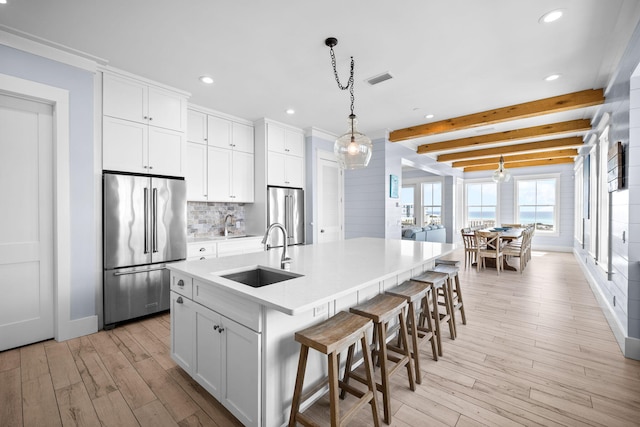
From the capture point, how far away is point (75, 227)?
2834 mm

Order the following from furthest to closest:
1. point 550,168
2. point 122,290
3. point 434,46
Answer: point 550,168 < point 122,290 < point 434,46

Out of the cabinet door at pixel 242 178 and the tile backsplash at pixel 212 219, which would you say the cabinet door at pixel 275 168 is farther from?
the tile backsplash at pixel 212 219

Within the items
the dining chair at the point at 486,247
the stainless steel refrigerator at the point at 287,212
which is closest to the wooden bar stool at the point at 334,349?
the stainless steel refrigerator at the point at 287,212

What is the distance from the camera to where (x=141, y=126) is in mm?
3326

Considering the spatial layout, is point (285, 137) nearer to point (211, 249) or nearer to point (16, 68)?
point (211, 249)

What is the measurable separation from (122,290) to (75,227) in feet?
2.64

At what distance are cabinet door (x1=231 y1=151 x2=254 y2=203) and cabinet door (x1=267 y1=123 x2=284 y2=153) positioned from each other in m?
0.39

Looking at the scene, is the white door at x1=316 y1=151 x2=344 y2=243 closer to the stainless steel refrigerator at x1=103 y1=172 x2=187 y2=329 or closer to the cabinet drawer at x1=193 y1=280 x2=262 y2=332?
the stainless steel refrigerator at x1=103 y1=172 x2=187 y2=329

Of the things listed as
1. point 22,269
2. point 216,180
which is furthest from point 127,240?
point 216,180

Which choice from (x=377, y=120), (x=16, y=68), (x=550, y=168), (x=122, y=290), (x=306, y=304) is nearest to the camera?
(x=306, y=304)

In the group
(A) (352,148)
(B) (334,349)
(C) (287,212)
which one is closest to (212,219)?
(C) (287,212)

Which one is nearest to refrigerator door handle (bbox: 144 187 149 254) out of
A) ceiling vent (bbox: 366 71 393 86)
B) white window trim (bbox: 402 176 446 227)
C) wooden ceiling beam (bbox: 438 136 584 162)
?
ceiling vent (bbox: 366 71 393 86)

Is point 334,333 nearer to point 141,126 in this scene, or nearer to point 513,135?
point 141,126

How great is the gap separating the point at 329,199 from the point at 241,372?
4.44 m
